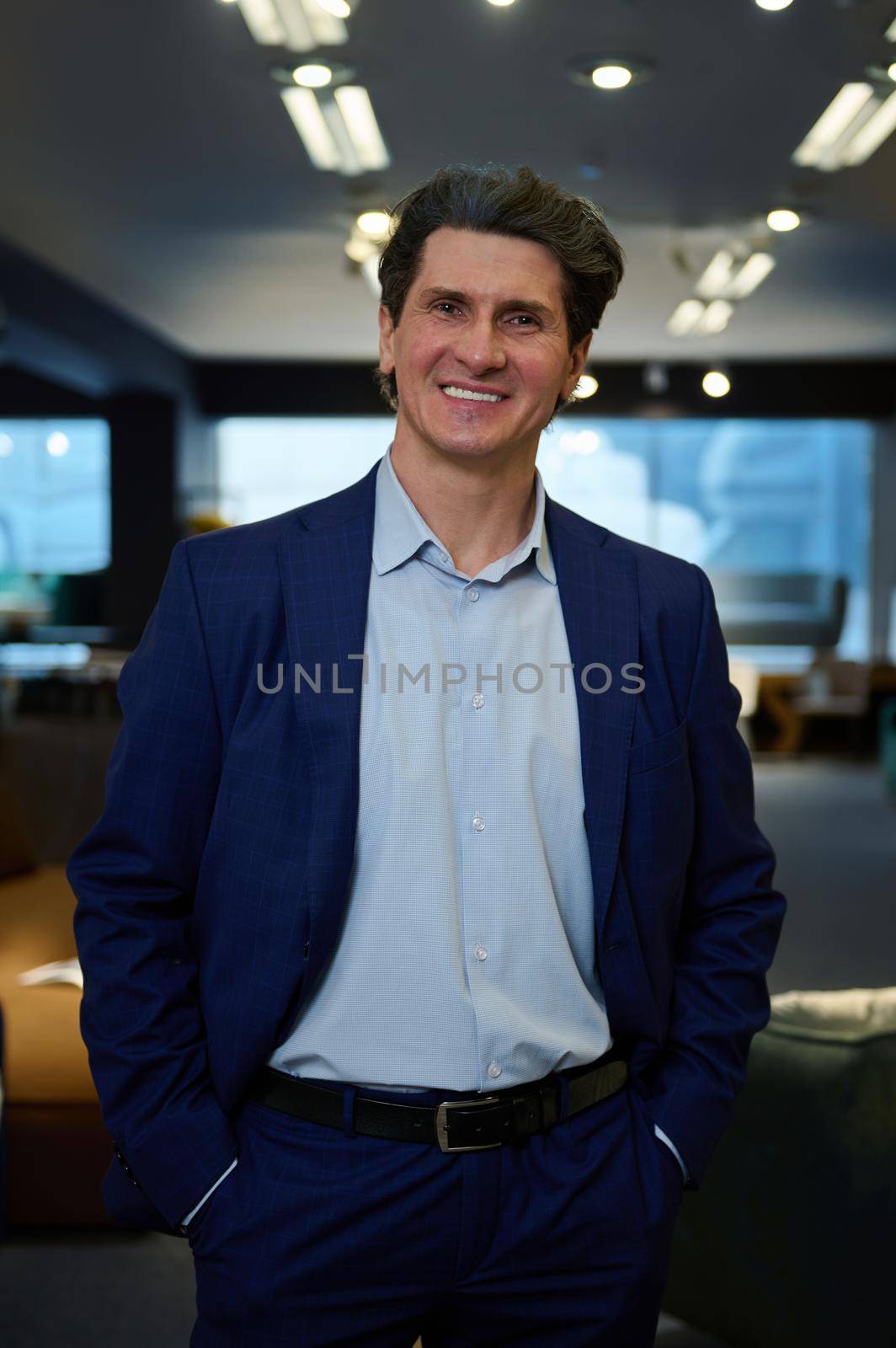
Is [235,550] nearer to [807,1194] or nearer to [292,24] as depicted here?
[807,1194]

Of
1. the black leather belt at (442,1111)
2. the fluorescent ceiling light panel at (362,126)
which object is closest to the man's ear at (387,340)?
the black leather belt at (442,1111)

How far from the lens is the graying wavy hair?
54.7 inches

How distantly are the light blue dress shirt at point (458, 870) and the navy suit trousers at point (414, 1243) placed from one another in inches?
2.0

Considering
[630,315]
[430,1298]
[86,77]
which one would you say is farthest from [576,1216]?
[630,315]

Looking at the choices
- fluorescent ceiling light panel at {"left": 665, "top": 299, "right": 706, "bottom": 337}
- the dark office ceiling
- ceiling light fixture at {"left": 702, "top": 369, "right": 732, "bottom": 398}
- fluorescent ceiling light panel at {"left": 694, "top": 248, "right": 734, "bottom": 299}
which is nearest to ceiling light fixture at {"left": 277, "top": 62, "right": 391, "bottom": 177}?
the dark office ceiling

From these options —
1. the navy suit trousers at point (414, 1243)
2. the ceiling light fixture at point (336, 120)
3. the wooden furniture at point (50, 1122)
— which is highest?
the ceiling light fixture at point (336, 120)

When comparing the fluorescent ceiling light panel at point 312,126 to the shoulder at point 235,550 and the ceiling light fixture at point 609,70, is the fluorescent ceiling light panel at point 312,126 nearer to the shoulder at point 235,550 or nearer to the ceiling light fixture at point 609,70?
the ceiling light fixture at point 609,70

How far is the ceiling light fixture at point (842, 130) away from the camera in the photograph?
5738 mm

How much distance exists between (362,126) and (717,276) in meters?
3.81

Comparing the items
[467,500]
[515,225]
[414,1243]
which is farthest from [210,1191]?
[515,225]

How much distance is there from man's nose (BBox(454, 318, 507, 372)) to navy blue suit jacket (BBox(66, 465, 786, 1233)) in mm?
200

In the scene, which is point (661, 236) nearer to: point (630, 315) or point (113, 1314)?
point (630, 315)

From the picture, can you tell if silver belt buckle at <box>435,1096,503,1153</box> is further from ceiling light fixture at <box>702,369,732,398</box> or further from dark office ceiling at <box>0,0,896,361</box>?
ceiling light fixture at <box>702,369,732,398</box>

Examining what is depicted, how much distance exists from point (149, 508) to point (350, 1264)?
1262 centimetres
